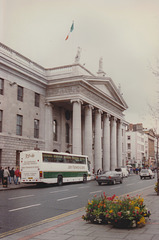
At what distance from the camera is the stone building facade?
34406 millimetres

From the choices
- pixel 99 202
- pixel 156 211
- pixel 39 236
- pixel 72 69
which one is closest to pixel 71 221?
pixel 99 202

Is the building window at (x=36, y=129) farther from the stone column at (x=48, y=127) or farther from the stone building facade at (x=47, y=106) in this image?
the stone column at (x=48, y=127)

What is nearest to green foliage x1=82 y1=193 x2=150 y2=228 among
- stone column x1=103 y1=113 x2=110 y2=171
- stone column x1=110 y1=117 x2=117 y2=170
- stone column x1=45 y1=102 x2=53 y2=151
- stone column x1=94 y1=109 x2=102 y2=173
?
stone column x1=45 y1=102 x2=53 y2=151

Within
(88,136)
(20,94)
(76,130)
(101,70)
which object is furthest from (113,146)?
(20,94)

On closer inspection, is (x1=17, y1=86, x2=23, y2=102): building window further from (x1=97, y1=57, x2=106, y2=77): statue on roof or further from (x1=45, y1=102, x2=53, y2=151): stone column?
(x1=97, y1=57, x2=106, y2=77): statue on roof

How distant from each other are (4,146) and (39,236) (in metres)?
26.5

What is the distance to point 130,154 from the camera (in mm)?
105062

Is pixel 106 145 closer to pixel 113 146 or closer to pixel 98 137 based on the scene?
pixel 113 146

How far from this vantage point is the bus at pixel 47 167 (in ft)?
89.4

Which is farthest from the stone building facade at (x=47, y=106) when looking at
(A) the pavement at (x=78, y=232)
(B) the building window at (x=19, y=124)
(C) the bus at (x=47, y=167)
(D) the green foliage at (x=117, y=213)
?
(D) the green foliage at (x=117, y=213)

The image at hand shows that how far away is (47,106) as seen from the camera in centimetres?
4284

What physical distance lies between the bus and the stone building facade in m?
5.95

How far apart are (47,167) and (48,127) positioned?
14383 millimetres

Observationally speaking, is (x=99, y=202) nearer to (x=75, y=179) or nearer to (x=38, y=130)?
(x=75, y=179)
